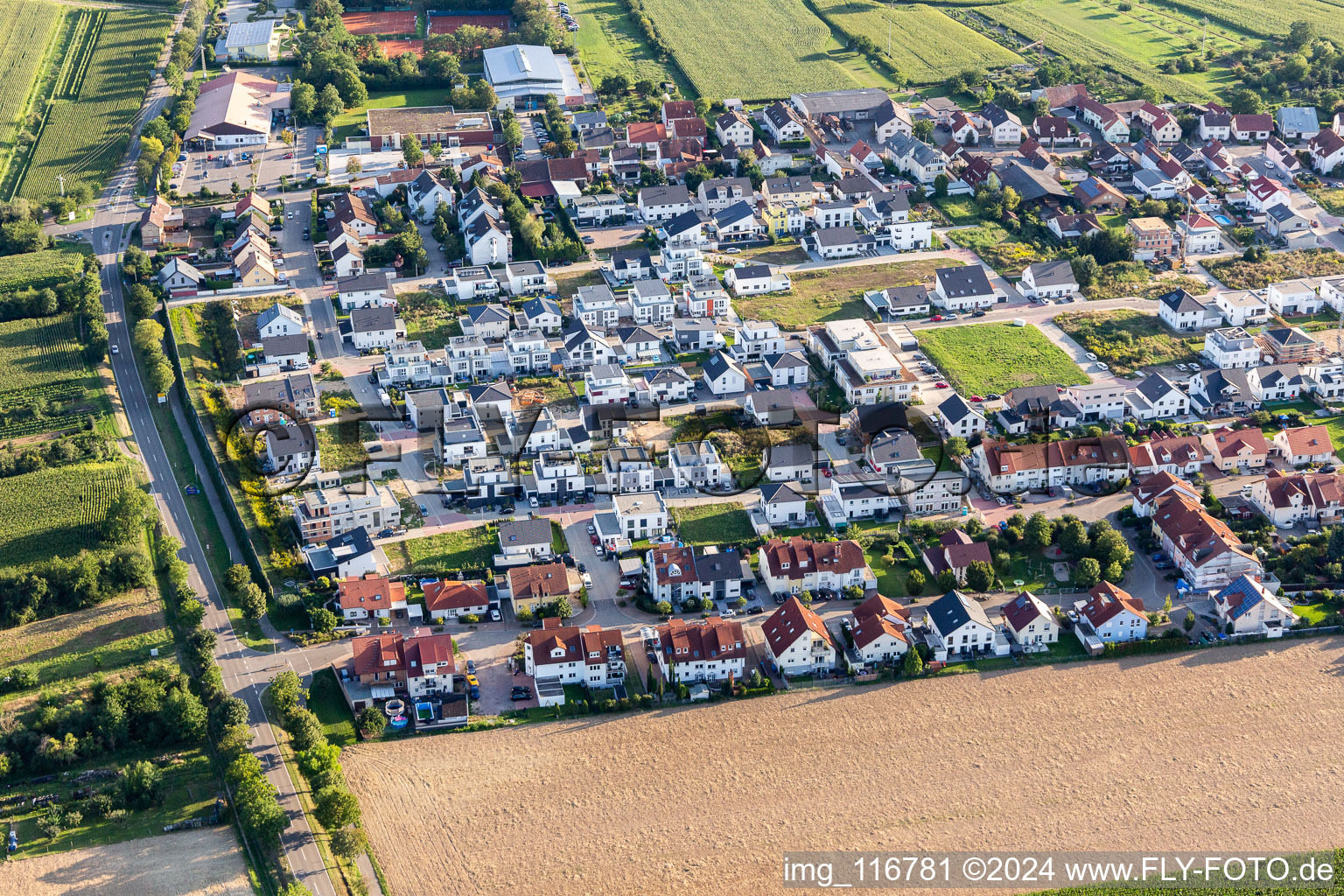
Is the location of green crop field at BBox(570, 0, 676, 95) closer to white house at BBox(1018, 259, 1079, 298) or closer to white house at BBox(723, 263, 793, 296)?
white house at BBox(723, 263, 793, 296)

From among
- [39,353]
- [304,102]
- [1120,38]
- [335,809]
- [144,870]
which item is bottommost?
[144,870]

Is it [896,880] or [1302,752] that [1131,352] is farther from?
[896,880]

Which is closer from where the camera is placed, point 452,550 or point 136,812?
point 136,812

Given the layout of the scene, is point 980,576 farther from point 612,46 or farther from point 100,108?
point 100,108

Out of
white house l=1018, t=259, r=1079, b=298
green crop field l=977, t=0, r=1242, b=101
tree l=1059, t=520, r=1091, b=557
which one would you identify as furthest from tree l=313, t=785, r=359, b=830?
green crop field l=977, t=0, r=1242, b=101

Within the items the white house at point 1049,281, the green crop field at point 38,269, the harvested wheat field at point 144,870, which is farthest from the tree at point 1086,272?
the green crop field at point 38,269

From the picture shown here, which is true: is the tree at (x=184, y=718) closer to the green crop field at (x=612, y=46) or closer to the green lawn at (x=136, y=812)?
the green lawn at (x=136, y=812)

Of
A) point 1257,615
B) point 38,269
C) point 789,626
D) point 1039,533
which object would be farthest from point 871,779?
point 38,269
